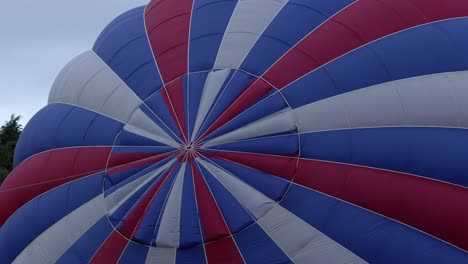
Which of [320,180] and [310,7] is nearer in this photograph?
[320,180]

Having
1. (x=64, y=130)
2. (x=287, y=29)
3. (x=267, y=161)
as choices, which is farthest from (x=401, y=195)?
(x=64, y=130)

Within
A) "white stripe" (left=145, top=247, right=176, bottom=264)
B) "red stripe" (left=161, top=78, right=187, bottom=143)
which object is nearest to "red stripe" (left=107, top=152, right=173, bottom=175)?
"red stripe" (left=161, top=78, right=187, bottom=143)

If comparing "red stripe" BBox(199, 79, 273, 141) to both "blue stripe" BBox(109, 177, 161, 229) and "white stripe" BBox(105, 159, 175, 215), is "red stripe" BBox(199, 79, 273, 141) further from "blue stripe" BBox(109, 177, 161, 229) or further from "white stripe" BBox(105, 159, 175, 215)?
"blue stripe" BBox(109, 177, 161, 229)

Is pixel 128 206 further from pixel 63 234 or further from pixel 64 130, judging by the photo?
pixel 64 130

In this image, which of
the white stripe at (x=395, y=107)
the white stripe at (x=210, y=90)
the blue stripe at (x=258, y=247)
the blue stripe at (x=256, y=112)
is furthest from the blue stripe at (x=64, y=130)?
the white stripe at (x=395, y=107)

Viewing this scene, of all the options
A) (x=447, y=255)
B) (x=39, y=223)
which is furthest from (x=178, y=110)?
(x=447, y=255)

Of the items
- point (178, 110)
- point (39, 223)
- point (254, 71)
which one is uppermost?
point (254, 71)

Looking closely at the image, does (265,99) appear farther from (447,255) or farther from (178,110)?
(447,255)
